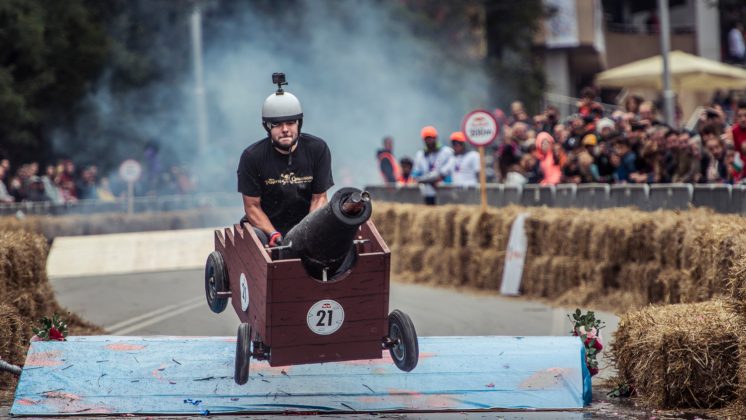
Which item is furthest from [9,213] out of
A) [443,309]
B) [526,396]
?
[526,396]

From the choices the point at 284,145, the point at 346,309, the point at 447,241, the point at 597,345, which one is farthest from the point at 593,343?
the point at 447,241

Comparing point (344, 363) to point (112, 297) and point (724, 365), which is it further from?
point (112, 297)

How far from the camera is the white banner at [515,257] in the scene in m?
19.1

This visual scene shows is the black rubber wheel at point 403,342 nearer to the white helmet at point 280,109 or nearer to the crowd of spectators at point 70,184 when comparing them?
the white helmet at point 280,109

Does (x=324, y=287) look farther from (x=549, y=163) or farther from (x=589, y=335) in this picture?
(x=549, y=163)

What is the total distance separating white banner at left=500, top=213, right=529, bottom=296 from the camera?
1906 cm

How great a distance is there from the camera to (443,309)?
17.5 metres

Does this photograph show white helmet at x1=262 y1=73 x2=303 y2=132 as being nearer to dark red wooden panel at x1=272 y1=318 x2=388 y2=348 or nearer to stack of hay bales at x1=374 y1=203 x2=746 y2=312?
dark red wooden panel at x1=272 y1=318 x2=388 y2=348

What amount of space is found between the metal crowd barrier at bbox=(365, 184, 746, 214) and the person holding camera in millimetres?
6439

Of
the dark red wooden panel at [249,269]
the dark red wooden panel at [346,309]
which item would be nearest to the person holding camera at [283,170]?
the dark red wooden panel at [249,269]

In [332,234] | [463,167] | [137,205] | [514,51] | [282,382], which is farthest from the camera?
[514,51]

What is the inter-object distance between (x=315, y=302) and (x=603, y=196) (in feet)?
34.4

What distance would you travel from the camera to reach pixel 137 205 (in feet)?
99.1

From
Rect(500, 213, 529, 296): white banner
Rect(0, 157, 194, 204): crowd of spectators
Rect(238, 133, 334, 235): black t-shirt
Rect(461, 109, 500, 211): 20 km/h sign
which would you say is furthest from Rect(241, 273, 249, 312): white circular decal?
Rect(0, 157, 194, 204): crowd of spectators
